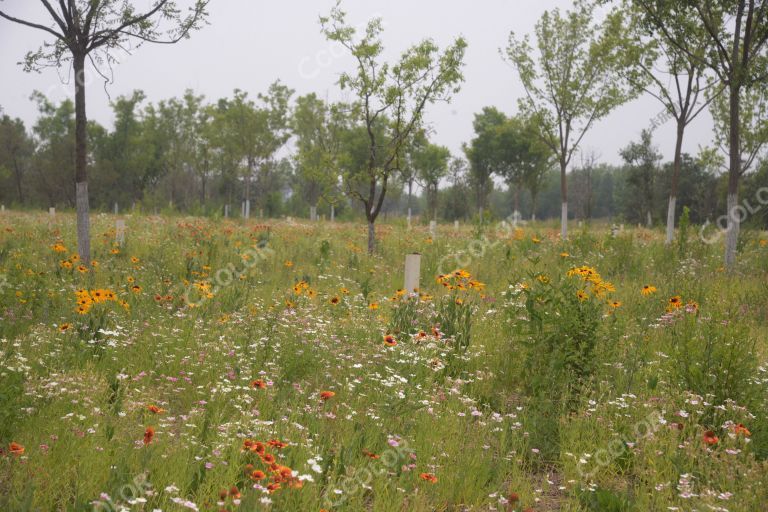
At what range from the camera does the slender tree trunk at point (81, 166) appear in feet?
33.9

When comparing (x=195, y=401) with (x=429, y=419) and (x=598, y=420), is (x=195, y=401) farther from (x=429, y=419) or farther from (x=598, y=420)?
(x=598, y=420)

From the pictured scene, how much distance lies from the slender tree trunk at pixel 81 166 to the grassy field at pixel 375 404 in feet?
5.60

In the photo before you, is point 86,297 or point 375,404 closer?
point 375,404

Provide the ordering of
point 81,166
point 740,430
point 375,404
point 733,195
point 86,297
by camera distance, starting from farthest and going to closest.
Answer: point 733,195 < point 81,166 < point 86,297 < point 375,404 < point 740,430

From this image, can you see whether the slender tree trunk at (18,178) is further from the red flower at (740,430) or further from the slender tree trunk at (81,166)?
the red flower at (740,430)

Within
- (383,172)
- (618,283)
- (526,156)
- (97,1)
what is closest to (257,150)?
(526,156)

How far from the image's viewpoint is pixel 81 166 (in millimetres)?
10719

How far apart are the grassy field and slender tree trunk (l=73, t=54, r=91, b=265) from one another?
171 centimetres

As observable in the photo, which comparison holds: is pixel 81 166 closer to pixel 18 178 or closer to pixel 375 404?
pixel 375 404

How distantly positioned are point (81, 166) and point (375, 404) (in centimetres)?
855

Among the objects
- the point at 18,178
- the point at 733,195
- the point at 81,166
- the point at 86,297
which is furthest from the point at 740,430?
the point at 18,178

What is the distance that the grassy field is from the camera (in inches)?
133

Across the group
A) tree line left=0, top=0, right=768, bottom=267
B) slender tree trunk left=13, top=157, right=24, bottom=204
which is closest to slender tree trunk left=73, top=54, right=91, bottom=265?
tree line left=0, top=0, right=768, bottom=267

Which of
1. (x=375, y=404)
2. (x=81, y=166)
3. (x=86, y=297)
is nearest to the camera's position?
(x=375, y=404)
